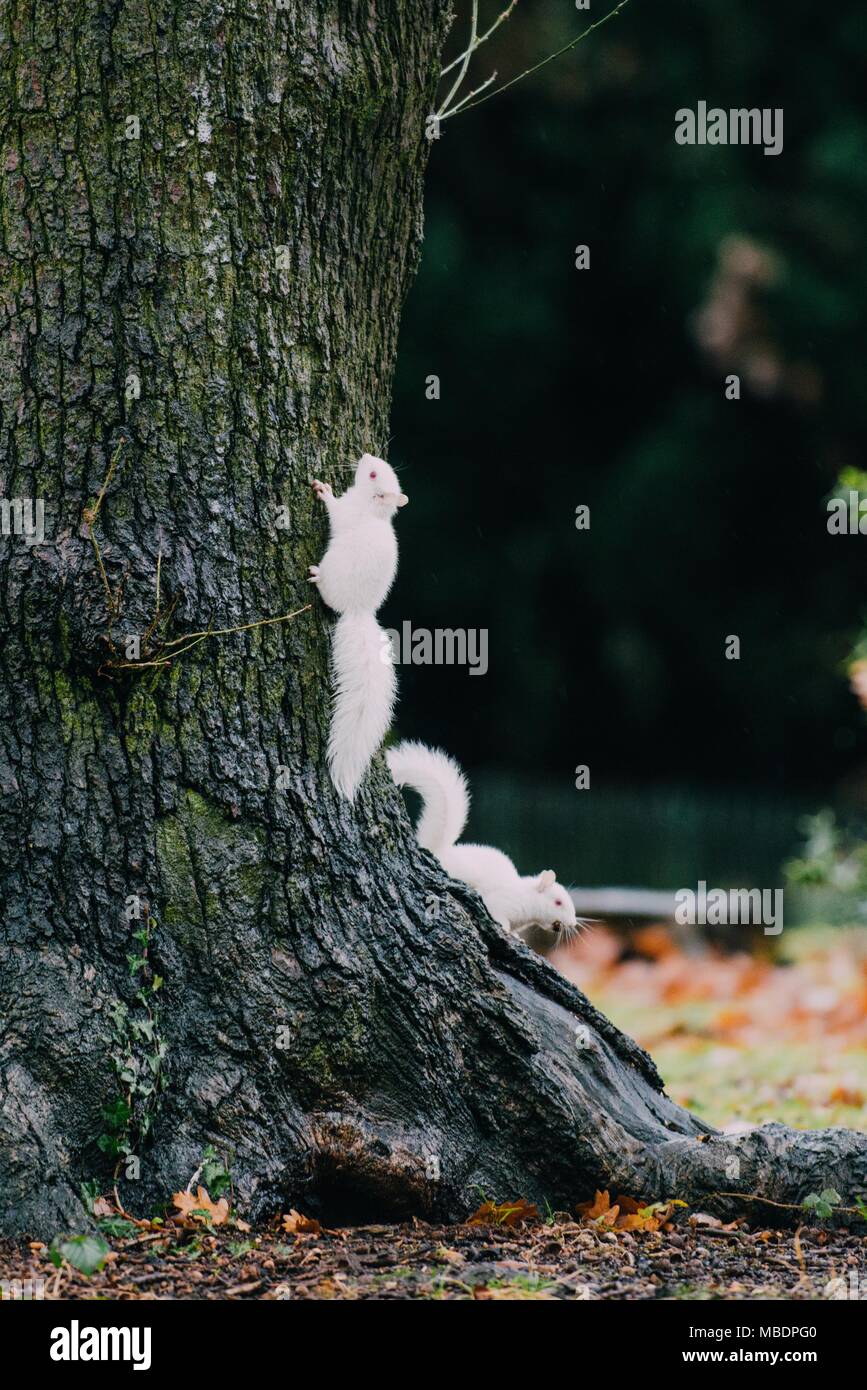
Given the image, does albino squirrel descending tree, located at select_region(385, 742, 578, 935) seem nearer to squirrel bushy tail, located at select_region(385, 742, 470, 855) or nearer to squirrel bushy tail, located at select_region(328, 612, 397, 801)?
squirrel bushy tail, located at select_region(385, 742, 470, 855)

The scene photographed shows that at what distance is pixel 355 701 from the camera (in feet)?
12.1

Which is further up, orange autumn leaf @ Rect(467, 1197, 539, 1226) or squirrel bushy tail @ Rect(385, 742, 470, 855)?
squirrel bushy tail @ Rect(385, 742, 470, 855)

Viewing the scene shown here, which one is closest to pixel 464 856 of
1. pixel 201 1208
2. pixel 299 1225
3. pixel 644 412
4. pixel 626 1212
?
pixel 626 1212

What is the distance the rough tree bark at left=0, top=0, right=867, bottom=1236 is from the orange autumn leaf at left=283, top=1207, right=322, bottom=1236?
8cm

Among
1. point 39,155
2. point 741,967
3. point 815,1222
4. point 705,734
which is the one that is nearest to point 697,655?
point 705,734

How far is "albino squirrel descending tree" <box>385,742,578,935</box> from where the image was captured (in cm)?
505

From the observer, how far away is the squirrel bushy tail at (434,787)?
16.4 feet

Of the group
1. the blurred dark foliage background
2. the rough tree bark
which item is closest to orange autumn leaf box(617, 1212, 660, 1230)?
the rough tree bark

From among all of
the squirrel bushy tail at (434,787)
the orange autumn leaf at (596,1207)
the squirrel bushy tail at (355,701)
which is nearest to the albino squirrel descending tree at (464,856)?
the squirrel bushy tail at (434,787)

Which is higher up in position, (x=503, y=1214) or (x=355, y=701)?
(x=355, y=701)

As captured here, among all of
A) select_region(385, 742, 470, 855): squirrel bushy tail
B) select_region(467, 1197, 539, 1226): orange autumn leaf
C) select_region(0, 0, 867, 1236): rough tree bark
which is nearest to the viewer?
select_region(0, 0, 867, 1236): rough tree bark

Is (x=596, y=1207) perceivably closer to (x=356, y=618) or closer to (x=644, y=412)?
(x=356, y=618)

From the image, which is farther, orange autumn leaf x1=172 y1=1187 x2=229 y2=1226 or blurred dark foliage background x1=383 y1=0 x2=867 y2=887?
blurred dark foliage background x1=383 y1=0 x2=867 y2=887

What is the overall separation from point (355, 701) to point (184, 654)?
0.45 m
